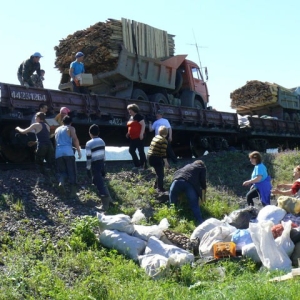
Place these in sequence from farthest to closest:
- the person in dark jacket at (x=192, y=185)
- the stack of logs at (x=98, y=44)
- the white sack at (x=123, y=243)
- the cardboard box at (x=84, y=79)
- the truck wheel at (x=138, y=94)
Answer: the truck wheel at (x=138, y=94) → the stack of logs at (x=98, y=44) → the cardboard box at (x=84, y=79) → the person in dark jacket at (x=192, y=185) → the white sack at (x=123, y=243)

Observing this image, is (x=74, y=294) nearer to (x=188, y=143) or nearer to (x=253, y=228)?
(x=253, y=228)

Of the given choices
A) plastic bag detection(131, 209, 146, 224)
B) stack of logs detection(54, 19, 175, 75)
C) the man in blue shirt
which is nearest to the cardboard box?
the man in blue shirt

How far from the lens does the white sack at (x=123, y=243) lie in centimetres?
710

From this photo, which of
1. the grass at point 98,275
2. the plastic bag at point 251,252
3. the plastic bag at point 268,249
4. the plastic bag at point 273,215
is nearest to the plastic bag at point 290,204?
the plastic bag at point 273,215

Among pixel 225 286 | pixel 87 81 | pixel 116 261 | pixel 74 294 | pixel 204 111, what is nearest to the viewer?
pixel 74 294

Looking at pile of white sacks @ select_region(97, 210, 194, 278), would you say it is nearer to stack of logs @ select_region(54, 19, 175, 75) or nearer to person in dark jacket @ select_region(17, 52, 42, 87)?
person in dark jacket @ select_region(17, 52, 42, 87)

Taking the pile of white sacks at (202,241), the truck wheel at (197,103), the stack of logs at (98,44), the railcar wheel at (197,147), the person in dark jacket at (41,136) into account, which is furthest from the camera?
the truck wheel at (197,103)

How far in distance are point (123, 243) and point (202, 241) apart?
116 cm

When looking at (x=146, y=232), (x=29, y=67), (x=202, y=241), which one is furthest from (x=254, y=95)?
(x=146, y=232)

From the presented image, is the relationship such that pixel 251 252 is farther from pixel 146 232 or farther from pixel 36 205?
pixel 36 205

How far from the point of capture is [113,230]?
7.46 m

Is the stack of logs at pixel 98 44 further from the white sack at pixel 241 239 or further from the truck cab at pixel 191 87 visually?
the white sack at pixel 241 239

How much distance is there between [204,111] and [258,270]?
11.7 metres

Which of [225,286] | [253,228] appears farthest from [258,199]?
[225,286]
